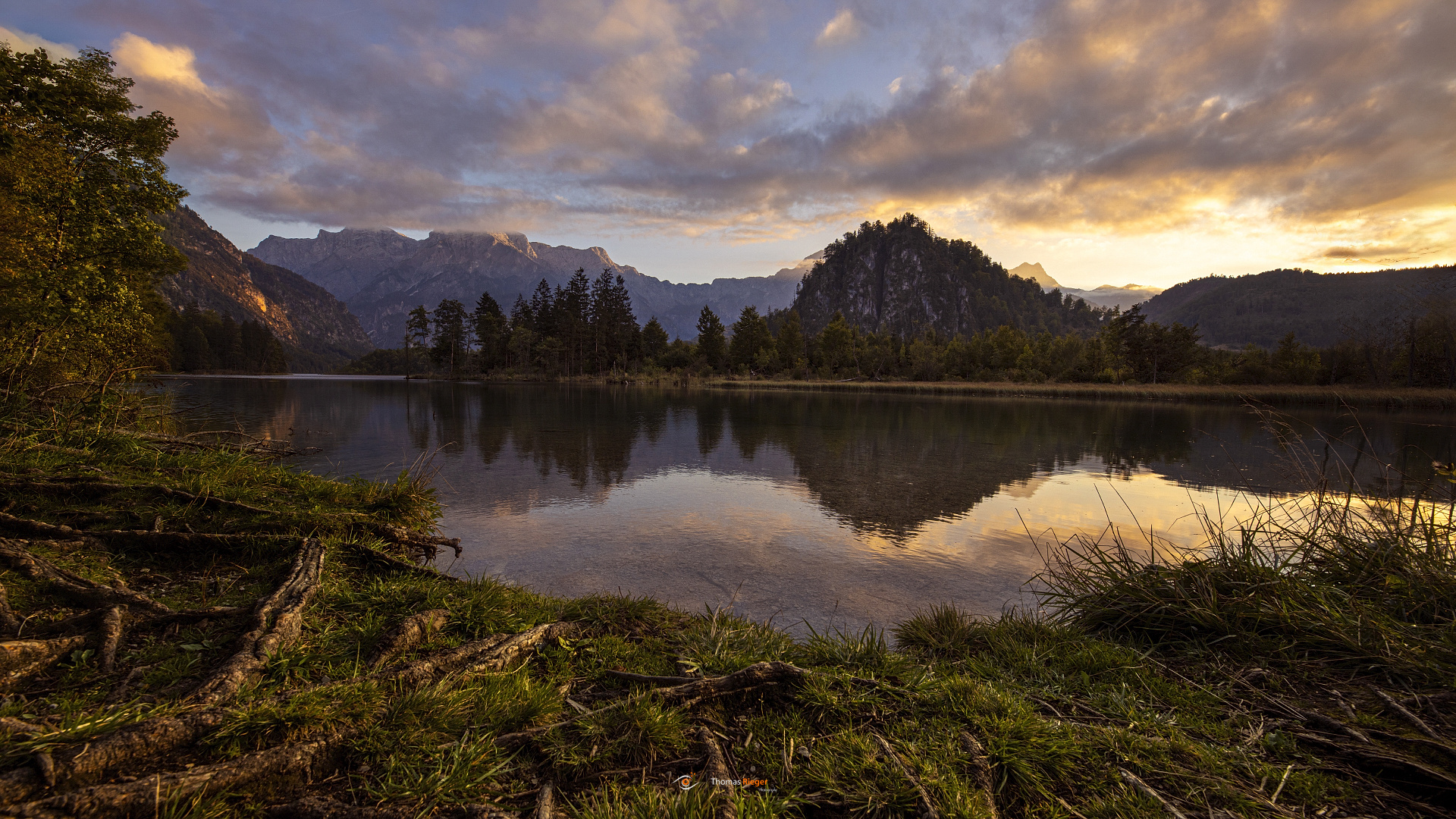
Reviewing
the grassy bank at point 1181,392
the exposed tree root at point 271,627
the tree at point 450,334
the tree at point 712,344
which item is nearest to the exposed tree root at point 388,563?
the exposed tree root at point 271,627

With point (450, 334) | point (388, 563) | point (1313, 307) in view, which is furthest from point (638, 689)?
point (1313, 307)

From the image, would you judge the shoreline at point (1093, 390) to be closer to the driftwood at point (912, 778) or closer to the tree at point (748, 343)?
the tree at point (748, 343)

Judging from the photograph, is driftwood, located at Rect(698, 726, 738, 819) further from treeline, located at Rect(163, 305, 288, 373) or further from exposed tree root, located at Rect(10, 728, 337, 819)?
treeline, located at Rect(163, 305, 288, 373)

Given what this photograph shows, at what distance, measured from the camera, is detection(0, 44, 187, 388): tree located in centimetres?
881

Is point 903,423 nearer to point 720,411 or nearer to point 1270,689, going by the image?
point 720,411

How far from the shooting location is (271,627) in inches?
144

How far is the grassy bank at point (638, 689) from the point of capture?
2.46 meters

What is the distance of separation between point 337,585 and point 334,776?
286 centimetres

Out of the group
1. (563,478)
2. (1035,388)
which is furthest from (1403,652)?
(1035,388)

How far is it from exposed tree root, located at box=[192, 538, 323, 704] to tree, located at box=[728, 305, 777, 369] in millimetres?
96921

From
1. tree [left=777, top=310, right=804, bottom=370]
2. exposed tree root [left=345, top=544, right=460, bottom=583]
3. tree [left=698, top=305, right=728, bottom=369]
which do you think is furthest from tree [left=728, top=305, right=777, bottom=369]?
exposed tree root [left=345, top=544, right=460, bottom=583]

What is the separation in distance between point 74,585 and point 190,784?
3.00 metres

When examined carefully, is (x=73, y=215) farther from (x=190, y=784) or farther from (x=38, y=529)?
(x=190, y=784)

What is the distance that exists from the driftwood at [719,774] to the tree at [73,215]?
11.3m
